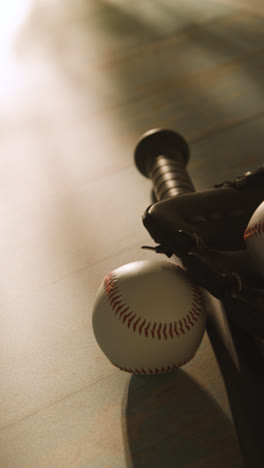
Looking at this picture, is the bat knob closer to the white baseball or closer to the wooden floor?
the wooden floor

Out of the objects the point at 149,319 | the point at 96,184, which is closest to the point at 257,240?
the point at 149,319

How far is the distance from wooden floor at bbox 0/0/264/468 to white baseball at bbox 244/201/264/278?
25cm

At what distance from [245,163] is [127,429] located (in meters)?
0.97

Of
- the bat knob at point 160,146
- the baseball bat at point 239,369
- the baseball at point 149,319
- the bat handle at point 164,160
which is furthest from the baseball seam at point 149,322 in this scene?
the bat knob at point 160,146

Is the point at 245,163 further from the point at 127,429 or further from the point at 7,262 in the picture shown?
the point at 127,429

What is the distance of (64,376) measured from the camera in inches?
39.6

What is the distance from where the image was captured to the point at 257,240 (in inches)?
34.5

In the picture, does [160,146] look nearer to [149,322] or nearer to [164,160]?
[164,160]

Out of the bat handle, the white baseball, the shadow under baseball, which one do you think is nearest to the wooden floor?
the shadow under baseball

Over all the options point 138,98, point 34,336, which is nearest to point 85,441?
point 34,336

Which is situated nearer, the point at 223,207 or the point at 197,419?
the point at 197,419

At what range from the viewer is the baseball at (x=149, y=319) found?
0.83m

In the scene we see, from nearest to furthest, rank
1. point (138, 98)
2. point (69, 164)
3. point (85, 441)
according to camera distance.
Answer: point (85, 441)
point (69, 164)
point (138, 98)

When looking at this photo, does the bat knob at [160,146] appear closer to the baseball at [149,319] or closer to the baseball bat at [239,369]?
the baseball bat at [239,369]
